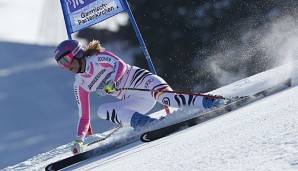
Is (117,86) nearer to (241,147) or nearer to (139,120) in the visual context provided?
(139,120)

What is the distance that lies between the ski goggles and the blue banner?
137 cm

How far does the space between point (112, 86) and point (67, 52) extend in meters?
0.47

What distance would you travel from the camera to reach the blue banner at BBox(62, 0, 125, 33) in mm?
6562

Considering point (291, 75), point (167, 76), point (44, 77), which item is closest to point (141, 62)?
point (167, 76)

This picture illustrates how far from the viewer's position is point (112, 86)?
207 inches

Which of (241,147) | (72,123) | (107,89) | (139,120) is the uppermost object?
(72,123)

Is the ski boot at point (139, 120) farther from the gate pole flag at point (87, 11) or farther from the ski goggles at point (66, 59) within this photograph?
the gate pole flag at point (87, 11)

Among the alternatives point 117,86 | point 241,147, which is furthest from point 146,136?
point 241,147

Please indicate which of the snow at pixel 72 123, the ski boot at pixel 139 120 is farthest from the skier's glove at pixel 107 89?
the snow at pixel 72 123

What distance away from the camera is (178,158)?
118 inches

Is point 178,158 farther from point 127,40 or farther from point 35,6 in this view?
point 35,6

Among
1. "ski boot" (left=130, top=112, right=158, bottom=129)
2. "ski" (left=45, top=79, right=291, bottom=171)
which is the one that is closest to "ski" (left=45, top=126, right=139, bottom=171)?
"ski" (left=45, top=79, right=291, bottom=171)

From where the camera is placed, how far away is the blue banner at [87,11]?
6562mm

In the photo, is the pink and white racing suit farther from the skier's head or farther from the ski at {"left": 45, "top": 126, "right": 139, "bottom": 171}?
the ski at {"left": 45, "top": 126, "right": 139, "bottom": 171}
